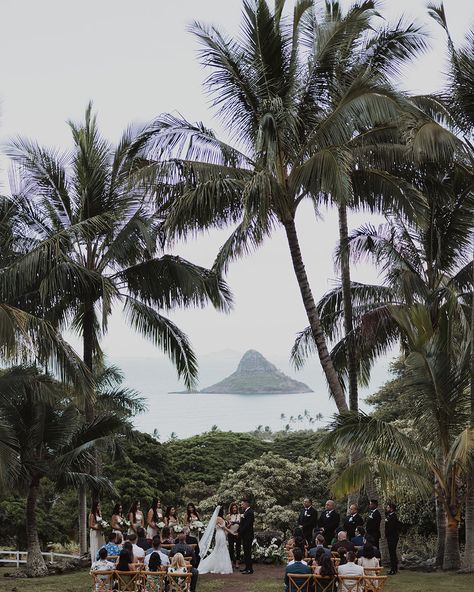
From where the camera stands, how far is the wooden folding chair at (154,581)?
13.2 m

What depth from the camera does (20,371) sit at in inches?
735

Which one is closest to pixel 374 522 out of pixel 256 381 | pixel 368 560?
pixel 368 560

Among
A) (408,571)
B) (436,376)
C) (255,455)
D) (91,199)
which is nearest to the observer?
(436,376)

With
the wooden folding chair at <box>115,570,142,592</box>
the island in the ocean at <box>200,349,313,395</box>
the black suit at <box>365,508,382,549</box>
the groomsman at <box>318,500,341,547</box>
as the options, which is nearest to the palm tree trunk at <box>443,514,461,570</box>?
the black suit at <box>365,508,382,549</box>

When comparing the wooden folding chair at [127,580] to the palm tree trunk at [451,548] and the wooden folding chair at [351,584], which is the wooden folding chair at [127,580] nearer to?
the wooden folding chair at [351,584]

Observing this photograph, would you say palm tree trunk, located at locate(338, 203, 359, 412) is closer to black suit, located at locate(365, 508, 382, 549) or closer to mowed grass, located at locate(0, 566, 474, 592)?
black suit, located at locate(365, 508, 382, 549)

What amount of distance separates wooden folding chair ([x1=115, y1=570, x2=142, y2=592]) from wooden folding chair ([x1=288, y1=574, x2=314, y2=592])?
7.36ft

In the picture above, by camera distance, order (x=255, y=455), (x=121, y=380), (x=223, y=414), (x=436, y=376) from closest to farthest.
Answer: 1. (x=436, y=376)
2. (x=121, y=380)
3. (x=255, y=455)
4. (x=223, y=414)

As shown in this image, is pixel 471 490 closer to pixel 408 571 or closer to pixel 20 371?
pixel 408 571

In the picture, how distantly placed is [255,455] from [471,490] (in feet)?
78.2

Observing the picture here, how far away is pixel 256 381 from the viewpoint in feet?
392

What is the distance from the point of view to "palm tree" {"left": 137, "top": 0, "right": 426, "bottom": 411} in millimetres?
16781

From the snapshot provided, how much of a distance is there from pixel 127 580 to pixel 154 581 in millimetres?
404

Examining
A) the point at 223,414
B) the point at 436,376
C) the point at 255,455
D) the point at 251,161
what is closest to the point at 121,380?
the point at 255,455
